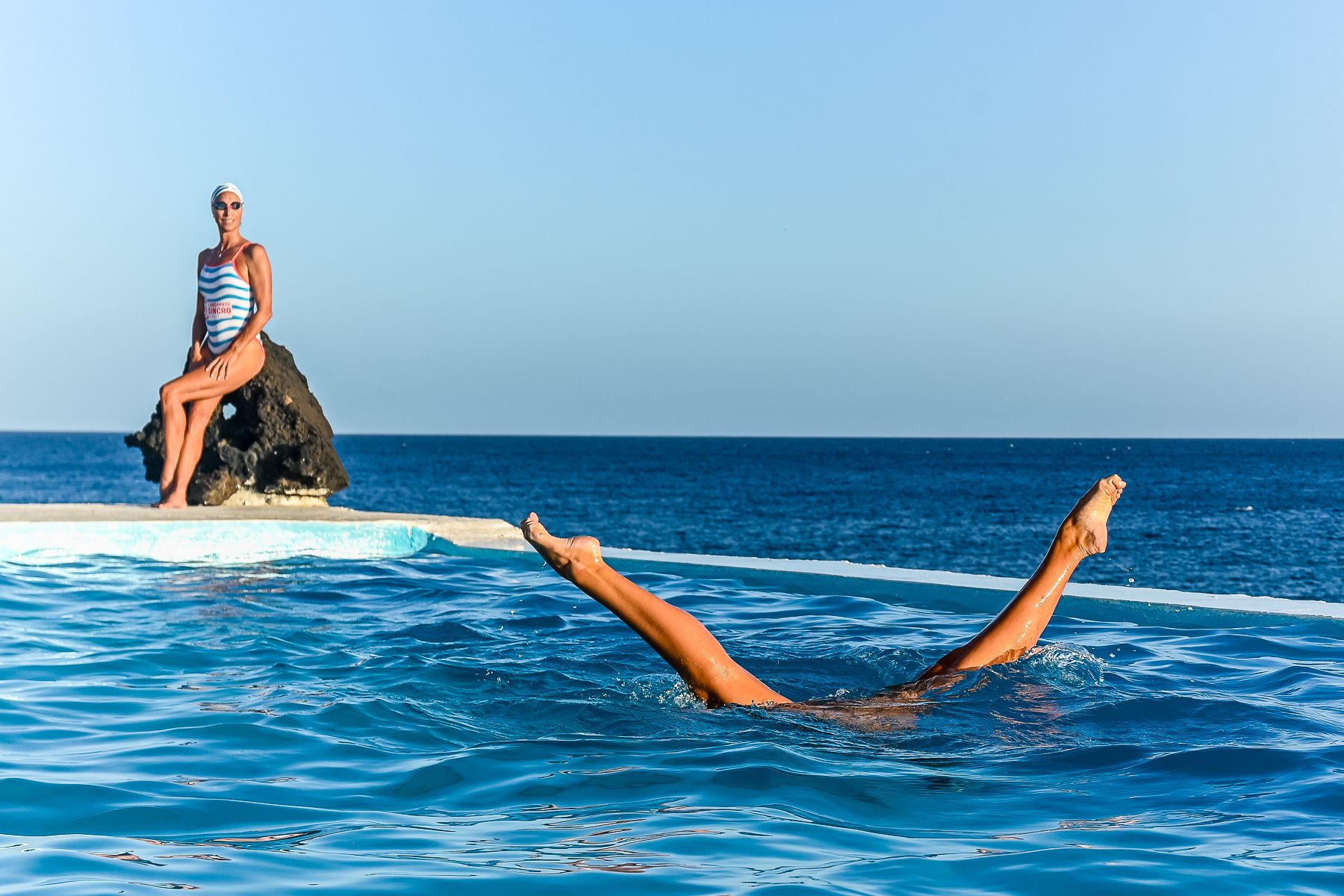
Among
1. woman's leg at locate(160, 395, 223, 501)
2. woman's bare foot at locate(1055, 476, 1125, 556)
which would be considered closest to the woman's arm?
woman's leg at locate(160, 395, 223, 501)

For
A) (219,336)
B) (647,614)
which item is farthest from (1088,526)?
(219,336)

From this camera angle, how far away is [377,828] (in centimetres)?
280

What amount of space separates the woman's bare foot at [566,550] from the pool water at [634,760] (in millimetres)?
548

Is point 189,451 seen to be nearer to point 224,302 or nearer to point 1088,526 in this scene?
point 224,302

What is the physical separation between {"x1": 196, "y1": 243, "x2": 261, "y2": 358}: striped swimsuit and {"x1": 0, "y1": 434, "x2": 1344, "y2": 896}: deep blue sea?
299cm

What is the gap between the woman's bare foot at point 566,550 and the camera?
347 cm

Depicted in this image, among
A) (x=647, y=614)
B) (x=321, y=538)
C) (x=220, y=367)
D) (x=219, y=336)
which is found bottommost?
(x=321, y=538)

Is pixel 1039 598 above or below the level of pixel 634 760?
above

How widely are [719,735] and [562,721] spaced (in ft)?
2.06

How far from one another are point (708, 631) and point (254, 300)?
7.71m

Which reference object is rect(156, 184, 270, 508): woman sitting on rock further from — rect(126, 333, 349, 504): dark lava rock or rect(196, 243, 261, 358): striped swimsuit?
rect(126, 333, 349, 504): dark lava rock

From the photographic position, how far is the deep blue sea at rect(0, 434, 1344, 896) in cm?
254

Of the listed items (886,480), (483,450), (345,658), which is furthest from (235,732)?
(483,450)

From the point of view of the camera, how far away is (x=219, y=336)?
10.5 meters
